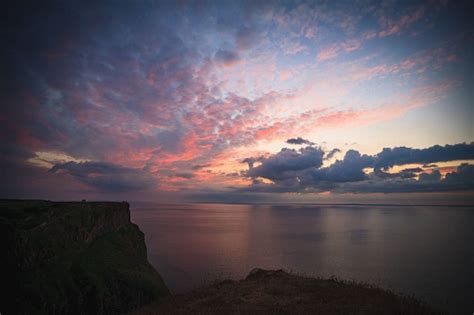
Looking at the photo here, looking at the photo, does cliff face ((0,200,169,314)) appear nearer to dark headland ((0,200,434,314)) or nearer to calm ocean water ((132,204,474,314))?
dark headland ((0,200,434,314))

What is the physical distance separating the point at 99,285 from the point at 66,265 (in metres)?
3.55

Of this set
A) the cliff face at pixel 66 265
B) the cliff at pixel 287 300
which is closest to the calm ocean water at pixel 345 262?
the cliff face at pixel 66 265

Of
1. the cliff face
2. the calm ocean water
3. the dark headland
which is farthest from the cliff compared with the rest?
the calm ocean water

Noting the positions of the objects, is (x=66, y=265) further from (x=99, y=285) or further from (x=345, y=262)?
(x=345, y=262)

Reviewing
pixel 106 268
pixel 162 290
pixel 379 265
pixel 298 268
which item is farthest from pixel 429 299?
pixel 106 268

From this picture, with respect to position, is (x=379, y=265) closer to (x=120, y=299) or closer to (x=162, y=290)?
(x=162, y=290)

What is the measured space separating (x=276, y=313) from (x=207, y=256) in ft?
131

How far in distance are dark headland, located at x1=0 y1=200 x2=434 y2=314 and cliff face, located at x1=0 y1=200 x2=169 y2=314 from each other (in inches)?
2.4

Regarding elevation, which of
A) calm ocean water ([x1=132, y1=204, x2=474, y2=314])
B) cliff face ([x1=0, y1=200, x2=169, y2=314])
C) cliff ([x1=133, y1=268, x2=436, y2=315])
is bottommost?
calm ocean water ([x1=132, y1=204, x2=474, y2=314])

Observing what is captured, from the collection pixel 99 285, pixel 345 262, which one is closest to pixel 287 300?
pixel 99 285

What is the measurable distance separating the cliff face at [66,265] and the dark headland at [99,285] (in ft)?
0.20

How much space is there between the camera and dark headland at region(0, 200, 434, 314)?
18984mm

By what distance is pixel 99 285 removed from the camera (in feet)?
78.9

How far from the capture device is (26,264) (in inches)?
818
